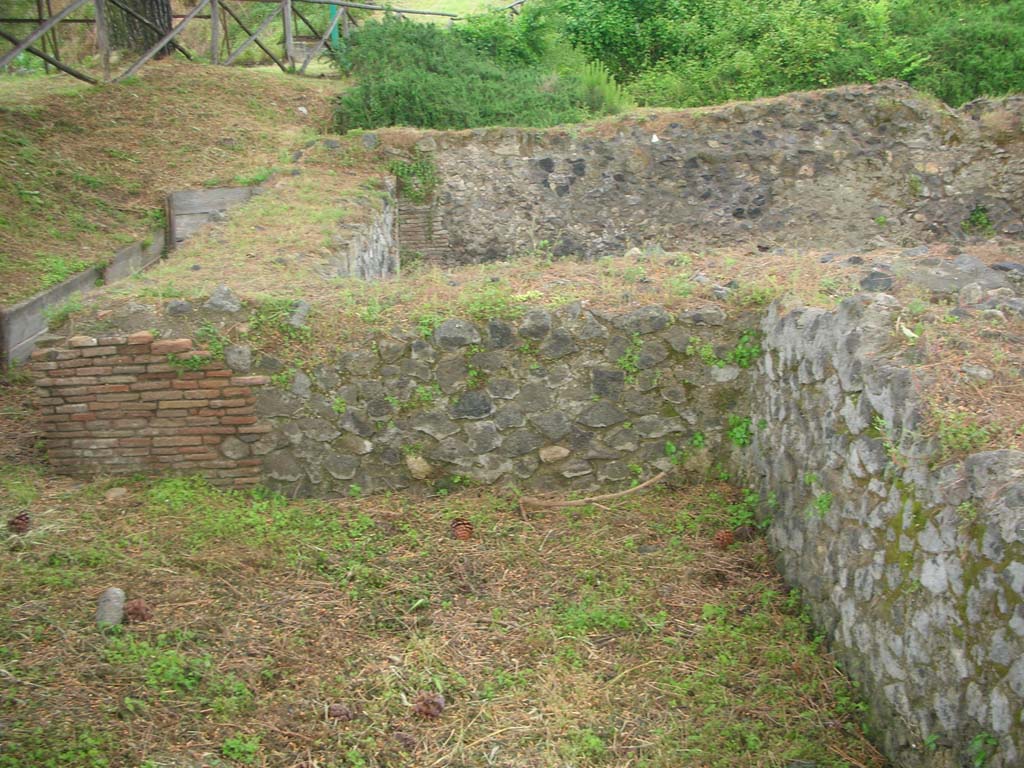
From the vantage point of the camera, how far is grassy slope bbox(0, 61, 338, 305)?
7754mm

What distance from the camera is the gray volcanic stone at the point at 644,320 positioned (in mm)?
4730

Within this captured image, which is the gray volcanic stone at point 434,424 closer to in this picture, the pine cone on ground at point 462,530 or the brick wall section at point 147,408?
the pine cone on ground at point 462,530

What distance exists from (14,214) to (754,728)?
7.63 metres

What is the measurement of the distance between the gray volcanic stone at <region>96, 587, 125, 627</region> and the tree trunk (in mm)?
10683

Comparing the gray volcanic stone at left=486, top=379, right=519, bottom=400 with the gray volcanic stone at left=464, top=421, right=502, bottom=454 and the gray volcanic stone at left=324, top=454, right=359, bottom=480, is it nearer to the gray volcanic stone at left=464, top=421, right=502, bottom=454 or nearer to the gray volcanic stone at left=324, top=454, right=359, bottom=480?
the gray volcanic stone at left=464, top=421, right=502, bottom=454

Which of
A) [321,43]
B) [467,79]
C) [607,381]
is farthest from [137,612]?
[321,43]

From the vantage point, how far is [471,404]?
476 centimetres

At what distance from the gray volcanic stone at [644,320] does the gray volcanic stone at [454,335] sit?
0.79 meters

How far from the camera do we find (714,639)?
364 centimetres

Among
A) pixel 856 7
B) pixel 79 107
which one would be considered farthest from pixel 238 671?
pixel 856 7

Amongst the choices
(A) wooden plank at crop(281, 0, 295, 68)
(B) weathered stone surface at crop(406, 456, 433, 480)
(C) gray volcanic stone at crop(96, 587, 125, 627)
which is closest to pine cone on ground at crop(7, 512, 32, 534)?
(C) gray volcanic stone at crop(96, 587, 125, 627)

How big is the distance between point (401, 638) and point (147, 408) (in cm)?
205

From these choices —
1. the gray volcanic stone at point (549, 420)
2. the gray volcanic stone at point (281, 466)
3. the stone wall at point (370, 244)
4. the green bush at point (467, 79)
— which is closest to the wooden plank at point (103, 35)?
the green bush at point (467, 79)

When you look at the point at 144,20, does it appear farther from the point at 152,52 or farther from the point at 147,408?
the point at 147,408
